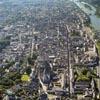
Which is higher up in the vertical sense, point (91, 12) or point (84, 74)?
point (91, 12)

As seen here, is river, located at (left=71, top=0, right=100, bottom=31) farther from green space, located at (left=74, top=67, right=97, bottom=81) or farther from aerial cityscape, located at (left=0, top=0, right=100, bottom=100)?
green space, located at (left=74, top=67, right=97, bottom=81)

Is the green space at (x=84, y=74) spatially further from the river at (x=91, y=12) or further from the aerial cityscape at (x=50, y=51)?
the river at (x=91, y=12)

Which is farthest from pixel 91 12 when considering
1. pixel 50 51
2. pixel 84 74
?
pixel 84 74

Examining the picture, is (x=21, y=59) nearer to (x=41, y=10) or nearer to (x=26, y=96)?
(x=26, y=96)

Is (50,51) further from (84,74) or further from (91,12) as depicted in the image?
(91,12)

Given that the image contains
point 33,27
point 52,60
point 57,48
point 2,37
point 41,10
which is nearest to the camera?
point 52,60

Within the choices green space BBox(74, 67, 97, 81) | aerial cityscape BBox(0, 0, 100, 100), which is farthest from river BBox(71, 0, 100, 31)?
green space BBox(74, 67, 97, 81)

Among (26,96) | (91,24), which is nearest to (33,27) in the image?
(91,24)

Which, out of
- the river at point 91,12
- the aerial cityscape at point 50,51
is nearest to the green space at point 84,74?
the aerial cityscape at point 50,51
